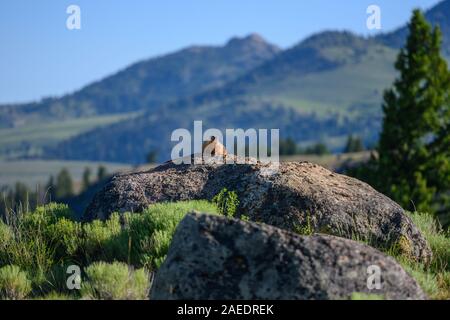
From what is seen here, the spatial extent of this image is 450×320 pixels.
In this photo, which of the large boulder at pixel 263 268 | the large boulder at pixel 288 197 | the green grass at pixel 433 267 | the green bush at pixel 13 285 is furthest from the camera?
the large boulder at pixel 288 197

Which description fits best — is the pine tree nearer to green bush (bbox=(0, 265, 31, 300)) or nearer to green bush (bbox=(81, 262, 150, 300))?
green bush (bbox=(0, 265, 31, 300))

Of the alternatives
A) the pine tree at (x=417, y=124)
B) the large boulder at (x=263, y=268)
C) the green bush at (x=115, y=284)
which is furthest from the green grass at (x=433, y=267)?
the pine tree at (x=417, y=124)

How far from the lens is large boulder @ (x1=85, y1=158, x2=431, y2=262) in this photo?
1159 centimetres

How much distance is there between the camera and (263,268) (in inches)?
316

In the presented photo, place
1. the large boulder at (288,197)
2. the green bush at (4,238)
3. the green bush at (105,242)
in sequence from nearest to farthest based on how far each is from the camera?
the green bush at (105,242) → the green bush at (4,238) → the large boulder at (288,197)

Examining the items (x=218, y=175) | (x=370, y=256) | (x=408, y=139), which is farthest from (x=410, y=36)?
(x=370, y=256)

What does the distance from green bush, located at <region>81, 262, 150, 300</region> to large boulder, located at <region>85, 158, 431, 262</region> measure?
3.41m

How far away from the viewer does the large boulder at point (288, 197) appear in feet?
38.0

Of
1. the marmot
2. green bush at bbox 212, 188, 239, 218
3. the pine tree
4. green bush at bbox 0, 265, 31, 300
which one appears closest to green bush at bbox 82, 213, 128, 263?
green bush at bbox 0, 265, 31, 300

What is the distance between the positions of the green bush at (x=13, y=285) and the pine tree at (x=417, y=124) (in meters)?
51.9

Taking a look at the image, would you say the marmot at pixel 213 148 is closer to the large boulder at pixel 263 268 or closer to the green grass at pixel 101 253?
the green grass at pixel 101 253

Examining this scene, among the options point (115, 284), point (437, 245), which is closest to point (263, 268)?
point (115, 284)

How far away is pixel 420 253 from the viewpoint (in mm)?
11508

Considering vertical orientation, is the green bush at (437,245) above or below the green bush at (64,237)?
below
